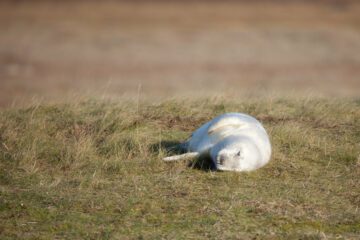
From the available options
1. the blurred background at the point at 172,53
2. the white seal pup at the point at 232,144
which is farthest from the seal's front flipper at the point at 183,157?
the blurred background at the point at 172,53

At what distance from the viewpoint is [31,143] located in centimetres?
816

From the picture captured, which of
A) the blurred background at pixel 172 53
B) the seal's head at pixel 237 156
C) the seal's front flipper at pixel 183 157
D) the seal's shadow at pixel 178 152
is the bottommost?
the blurred background at pixel 172 53

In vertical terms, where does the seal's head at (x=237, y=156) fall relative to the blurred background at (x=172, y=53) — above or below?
above

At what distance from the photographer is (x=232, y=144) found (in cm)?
728

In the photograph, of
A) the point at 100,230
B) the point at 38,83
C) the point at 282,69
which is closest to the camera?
the point at 100,230

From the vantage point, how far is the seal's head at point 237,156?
721 cm

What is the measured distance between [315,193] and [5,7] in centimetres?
4089

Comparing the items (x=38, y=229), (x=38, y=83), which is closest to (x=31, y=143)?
(x=38, y=229)

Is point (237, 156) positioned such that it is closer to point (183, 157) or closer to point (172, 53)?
point (183, 157)

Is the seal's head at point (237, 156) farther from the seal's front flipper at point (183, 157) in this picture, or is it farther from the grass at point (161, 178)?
the seal's front flipper at point (183, 157)

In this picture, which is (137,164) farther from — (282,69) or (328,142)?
(282,69)

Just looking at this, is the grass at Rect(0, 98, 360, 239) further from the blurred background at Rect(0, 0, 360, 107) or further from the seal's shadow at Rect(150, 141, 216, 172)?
the blurred background at Rect(0, 0, 360, 107)

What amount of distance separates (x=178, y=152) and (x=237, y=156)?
1042mm

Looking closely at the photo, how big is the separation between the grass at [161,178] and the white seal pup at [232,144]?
0.46 feet
